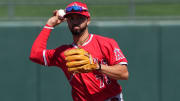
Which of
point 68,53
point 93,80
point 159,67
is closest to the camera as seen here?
point 68,53

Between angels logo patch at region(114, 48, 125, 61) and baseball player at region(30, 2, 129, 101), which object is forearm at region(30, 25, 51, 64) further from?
angels logo patch at region(114, 48, 125, 61)

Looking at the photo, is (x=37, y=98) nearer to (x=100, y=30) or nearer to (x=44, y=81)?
(x=44, y=81)

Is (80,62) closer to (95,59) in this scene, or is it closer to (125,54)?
(95,59)

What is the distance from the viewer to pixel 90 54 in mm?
2771

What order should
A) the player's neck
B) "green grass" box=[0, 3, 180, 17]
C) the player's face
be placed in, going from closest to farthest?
the player's face
the player's neck
"green grass" box=[0, 3, 180, 17]

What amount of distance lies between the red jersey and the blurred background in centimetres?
194

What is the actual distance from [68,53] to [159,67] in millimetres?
2535

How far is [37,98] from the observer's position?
200 inches

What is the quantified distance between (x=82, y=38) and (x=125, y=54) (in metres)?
2.10

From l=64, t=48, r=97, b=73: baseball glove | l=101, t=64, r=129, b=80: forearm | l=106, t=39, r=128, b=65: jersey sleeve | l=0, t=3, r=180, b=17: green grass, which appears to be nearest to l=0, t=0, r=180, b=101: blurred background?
l=0, t=3, r=180, b=17: green grass

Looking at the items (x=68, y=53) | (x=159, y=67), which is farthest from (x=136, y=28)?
(x=68, y=53)

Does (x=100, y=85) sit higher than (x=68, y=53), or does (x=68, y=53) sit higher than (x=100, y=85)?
(x=68, y=53)

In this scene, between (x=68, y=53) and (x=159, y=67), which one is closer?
(x=68, y=53)

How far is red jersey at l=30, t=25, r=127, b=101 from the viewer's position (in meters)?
2.91
